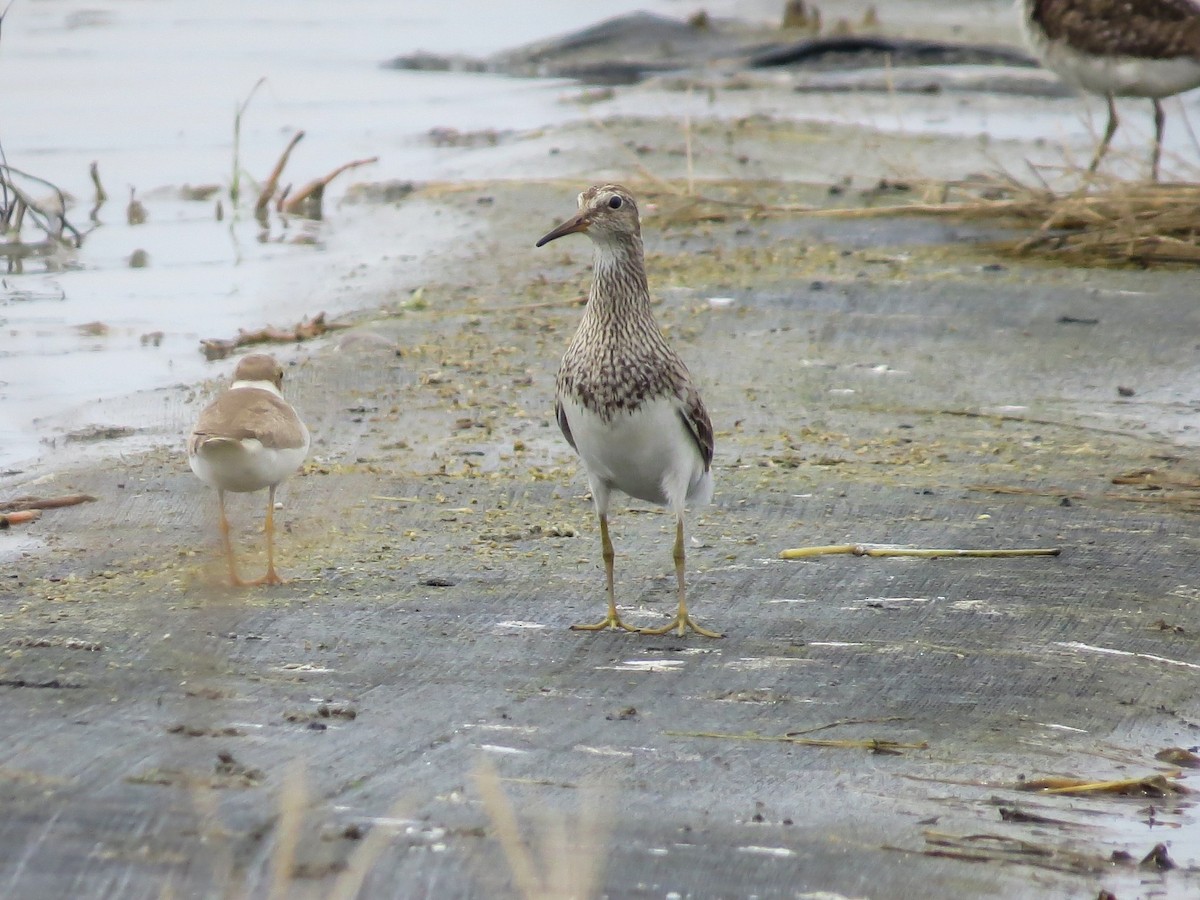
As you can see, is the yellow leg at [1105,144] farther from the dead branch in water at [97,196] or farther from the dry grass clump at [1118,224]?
the dead branch in water at [97,196]

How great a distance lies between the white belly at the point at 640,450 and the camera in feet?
19.2

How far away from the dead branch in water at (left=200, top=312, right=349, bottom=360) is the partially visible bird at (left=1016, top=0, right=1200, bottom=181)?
6.45m

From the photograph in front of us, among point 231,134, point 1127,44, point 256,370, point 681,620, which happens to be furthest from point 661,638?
point 231,134

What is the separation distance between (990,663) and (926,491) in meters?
1.87

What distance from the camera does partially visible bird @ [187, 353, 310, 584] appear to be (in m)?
6.25

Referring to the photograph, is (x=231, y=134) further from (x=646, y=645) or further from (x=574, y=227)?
(x=646, y=645)

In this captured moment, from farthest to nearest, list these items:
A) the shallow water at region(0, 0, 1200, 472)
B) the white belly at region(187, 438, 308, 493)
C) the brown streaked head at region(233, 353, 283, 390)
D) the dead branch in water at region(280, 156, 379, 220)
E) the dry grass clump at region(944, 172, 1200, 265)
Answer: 1. the dead branch in water at region(280, 156, 379, 220)
2. the dry grass clump at region(944, 172, 1200, 265)
3. the shallow water at region(0, 0, 1200, 472)
4. the brown streaked head at region(233, 353, 283, 390)
5. the white belly at region(187, 438, 308, 493)

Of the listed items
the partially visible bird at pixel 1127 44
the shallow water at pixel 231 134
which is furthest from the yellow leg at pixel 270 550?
the partially visible bird at pixel 1127 44

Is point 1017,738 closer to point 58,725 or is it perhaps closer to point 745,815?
point 745,815

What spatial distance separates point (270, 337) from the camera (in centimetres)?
1012

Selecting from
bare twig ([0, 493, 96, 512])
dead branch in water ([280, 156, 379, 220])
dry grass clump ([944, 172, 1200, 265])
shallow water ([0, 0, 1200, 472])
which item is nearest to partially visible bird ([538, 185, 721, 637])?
bare twig ([0, 493, 96, 512])

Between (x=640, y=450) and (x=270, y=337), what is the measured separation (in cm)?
473

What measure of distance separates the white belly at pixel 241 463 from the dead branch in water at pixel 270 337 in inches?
140

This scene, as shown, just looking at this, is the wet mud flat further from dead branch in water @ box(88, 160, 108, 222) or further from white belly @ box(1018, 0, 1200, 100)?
dead branch in water @ box(88, 160, 108, 222)
